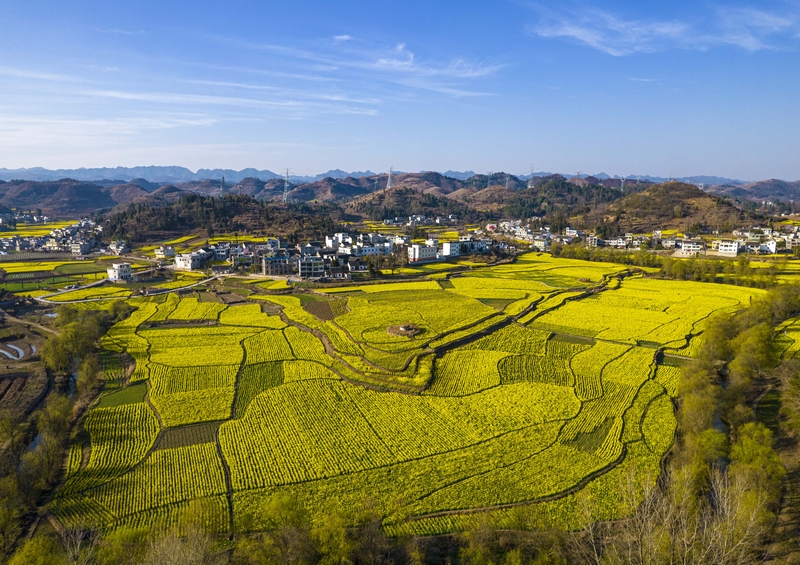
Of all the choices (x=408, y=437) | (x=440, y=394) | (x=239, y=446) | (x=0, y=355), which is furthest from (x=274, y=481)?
(x=0, y=355)

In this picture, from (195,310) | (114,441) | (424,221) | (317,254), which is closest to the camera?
(114,441)

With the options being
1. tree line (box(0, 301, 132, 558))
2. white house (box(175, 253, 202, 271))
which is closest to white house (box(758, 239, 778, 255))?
white house (box(175, 253, 202, 271))

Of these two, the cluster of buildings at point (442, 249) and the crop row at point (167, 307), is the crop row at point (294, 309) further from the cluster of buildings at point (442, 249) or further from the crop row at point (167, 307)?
the cluster of buildings at point (442, 249)

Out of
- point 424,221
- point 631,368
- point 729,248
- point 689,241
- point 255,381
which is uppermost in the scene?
point 424,221

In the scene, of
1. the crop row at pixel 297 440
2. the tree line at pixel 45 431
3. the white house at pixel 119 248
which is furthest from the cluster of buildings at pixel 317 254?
the crop row at pixel 297 440

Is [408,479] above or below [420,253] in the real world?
below

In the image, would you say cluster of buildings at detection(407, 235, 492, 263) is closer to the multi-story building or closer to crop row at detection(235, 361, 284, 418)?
the multi-story building

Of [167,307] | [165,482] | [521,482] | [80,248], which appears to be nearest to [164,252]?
[80,248]

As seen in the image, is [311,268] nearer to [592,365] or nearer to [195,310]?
[195,310]
